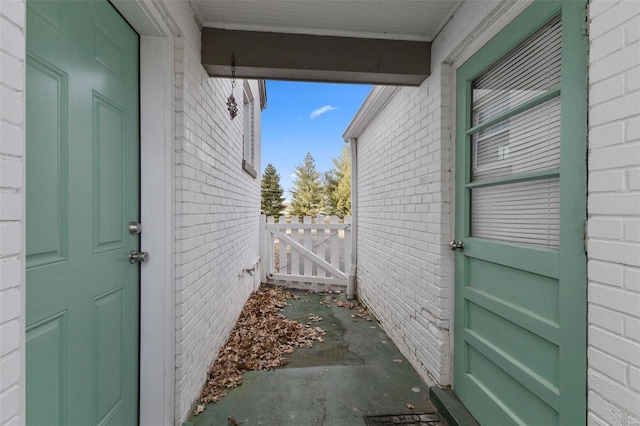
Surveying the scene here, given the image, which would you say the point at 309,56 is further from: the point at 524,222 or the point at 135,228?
the point at 524,222

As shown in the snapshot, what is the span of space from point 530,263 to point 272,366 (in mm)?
2113

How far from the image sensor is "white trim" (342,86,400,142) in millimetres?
3015

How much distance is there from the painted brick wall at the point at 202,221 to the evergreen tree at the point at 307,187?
20228 mm

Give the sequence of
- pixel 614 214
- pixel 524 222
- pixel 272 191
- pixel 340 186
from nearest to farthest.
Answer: pixel 614 214 → pixel 524 222 → pixel 340 186 → pixel 272 191

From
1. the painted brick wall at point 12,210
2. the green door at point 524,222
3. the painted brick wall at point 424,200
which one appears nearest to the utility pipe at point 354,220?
the painted brick wall at point 424,200

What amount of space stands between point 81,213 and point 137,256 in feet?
1.55

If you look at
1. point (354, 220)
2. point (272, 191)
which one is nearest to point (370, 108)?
point (354, 220)

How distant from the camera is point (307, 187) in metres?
24.2

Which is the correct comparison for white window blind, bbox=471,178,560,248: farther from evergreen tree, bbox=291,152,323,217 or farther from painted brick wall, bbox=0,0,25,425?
evergreen tree, bbox=291,152,323,217

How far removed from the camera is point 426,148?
228 cm

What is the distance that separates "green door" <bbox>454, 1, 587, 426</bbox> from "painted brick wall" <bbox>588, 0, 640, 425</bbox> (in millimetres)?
98

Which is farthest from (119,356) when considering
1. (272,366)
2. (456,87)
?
(456,87)

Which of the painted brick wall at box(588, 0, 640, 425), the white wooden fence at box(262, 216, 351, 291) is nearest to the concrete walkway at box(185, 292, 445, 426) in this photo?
the painted brick wall at box(588, 0, 640, 425)

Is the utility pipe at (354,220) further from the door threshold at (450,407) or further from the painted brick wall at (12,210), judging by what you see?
the painted brick wall at (12,210)
